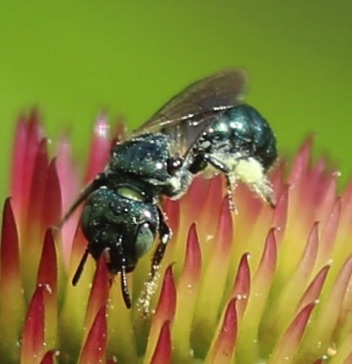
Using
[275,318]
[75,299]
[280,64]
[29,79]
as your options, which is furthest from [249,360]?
[280,64]

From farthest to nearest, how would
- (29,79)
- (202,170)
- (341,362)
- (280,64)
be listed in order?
(280,64) < (29,79) < (202,170) < (341,362)

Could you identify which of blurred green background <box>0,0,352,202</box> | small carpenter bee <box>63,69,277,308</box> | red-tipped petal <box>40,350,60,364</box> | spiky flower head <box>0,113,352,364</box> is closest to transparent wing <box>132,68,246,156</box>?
small carpenter bee <box>63,69,277,308</box>

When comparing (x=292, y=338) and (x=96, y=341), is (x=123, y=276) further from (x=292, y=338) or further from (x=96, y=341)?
(x=292, y=338)

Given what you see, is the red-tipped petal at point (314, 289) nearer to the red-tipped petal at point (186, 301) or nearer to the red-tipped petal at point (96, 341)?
the red-tipped petal at point (186, 301)

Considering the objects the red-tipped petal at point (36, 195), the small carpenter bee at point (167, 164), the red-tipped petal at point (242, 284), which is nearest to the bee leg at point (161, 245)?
the small carpenter bee at point (167, 164)

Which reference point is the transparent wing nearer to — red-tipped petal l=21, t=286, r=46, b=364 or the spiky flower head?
the spiky flower head

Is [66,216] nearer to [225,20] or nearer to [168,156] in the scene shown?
[168,156]

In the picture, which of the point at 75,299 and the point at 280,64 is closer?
the point at 75,299
